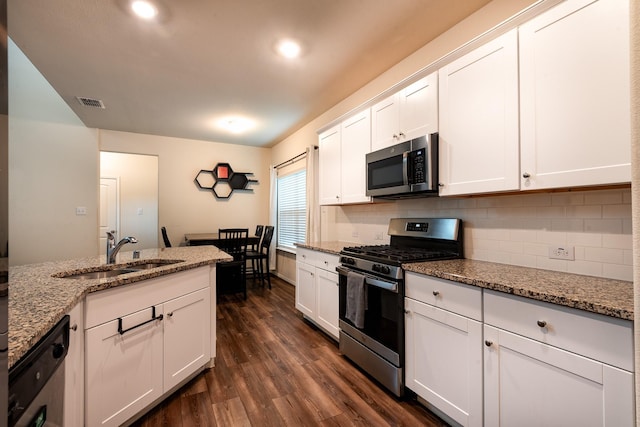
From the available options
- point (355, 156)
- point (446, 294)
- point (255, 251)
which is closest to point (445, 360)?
point (446, 294)

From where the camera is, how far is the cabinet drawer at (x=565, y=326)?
966 millimetres

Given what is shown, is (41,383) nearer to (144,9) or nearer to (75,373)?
(75,373)

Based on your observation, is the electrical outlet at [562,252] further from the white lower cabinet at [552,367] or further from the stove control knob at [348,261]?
the stove control knob at [348,261]

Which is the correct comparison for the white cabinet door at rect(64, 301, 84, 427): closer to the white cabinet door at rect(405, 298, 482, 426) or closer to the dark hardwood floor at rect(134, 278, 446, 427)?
the dark hardwood floor at rect(134, 278, 446, 427)

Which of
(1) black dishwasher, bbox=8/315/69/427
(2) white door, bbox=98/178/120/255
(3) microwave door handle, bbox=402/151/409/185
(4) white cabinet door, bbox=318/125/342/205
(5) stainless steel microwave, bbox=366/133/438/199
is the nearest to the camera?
(1) black dishwasher, bbox=8/315/69/427

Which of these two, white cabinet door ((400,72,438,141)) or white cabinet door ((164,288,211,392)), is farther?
white cabinet door ((400,72,438,141))

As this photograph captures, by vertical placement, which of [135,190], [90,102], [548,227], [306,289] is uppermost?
[90,102]

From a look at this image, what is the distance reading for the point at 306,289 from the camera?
313 centimetres

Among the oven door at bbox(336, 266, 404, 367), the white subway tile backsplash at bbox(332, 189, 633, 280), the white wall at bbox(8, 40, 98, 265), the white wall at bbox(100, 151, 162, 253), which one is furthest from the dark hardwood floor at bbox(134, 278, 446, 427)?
the white wall at bbox(100, 151, 162, 253)

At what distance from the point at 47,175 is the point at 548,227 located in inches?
227

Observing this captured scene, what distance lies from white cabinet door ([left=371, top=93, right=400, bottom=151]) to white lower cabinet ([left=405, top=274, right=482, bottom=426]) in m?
1.21

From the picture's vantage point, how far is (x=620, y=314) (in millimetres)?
941

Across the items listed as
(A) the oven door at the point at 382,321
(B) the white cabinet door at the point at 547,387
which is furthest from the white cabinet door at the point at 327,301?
(B) the white cabinet door at the point at 547,387

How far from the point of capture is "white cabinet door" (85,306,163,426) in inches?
54.0
